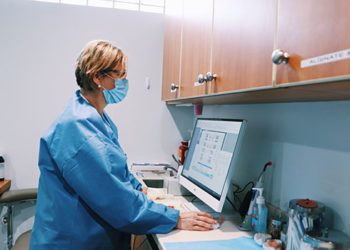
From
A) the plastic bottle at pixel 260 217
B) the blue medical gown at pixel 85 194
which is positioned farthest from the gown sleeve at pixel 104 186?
the plastic bottle at pixel 260 217

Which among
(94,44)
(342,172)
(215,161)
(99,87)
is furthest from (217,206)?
Result: (94,44)

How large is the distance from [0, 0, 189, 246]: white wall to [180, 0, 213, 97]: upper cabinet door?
0.76m

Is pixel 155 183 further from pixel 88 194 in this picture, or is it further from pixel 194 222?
pixel 88 194

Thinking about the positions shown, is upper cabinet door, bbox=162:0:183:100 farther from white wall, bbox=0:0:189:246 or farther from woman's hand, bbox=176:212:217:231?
woman's hand, bbox=176:212:217:231

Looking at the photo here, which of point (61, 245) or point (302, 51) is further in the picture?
point (61, 245)

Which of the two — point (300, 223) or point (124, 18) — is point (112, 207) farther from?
point (124, 18)

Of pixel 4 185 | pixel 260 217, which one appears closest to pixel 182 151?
pixel 260 217

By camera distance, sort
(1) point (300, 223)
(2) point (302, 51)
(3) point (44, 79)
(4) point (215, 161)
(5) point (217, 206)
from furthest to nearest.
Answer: (3) point (44, 79) < (4) point (215, 161) < (5) point (217, 206) < (1) point (300, 223) < (2) point (302, 51)

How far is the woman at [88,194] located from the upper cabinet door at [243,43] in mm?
489

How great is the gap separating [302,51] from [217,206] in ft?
2.45

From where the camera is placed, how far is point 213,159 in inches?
56.2

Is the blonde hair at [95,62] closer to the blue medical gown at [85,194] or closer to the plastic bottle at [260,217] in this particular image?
the blue medical gown at [85,194]

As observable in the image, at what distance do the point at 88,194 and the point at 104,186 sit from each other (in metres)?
0.06

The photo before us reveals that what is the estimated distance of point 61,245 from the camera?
45.8 inches
